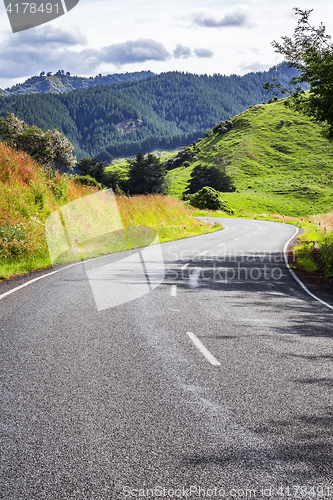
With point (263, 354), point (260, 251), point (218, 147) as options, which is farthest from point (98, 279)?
point (218, 147)

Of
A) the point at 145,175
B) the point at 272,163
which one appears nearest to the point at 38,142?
the point at 145,175

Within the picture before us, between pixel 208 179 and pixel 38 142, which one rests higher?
pixel 38 142

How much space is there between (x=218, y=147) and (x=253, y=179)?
30.5 meters

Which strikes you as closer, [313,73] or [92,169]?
[313,73]

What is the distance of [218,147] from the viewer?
143 m

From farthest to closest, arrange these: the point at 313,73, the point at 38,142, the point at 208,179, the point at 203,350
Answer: the point at 208,179 → the point at 38,142 → the point at 313,73 → the point at 203,350

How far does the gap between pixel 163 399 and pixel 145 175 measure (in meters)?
76.0

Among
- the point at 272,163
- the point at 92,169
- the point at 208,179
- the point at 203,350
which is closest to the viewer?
the point at 203,350

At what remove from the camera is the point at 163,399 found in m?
4.36

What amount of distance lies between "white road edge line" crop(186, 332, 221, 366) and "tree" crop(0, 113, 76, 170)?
40.3 metres

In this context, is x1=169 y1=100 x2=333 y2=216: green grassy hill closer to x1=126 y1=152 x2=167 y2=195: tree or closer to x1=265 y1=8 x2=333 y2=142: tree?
x1=126 y1=152 x2=167 y2=195: tree

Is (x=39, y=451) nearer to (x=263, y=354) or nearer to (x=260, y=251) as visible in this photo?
(x=263, y=354)

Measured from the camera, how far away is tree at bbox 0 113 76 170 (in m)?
44.8

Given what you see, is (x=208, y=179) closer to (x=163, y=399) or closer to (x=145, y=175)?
(x=145, y=175)
